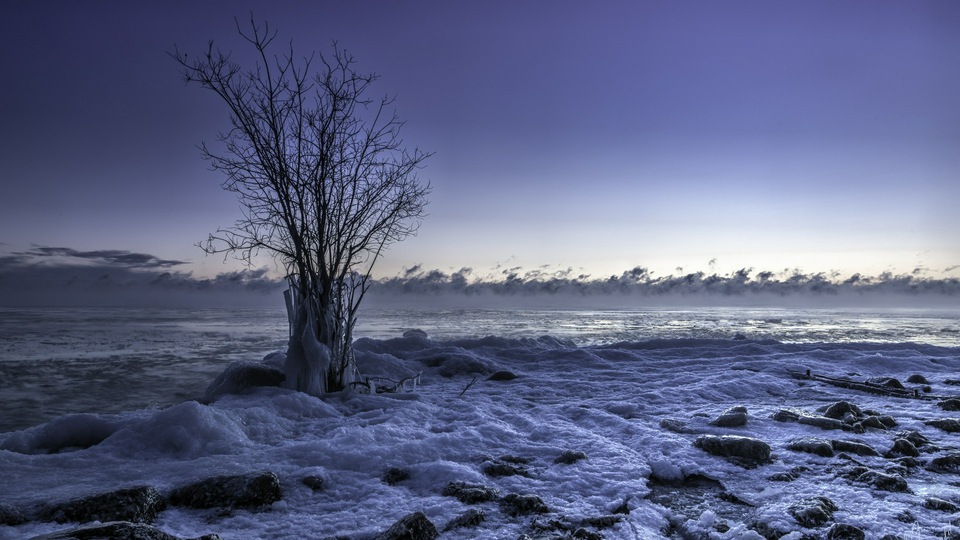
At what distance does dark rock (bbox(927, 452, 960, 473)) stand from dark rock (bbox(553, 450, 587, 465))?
299 centimetres

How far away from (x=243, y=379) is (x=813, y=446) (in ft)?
23.4

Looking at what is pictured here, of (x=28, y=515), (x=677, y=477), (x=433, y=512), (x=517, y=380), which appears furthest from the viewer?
(x=517, y=380)

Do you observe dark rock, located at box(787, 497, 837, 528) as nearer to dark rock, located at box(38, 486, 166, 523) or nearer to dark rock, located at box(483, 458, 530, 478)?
dark rock, located at box(483, 458, 530, 478)

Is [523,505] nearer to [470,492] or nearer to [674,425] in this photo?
[470,492]

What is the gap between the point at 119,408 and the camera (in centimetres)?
768

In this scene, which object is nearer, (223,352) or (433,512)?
(433,512)

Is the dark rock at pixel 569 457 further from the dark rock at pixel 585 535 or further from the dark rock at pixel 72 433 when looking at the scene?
the dark rock at pixel 72 433

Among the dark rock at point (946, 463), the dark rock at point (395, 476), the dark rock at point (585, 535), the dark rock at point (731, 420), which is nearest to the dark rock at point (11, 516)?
the dark rock at point (395, 476)

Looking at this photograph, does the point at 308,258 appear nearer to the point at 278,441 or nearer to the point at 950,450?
the point at 278,441

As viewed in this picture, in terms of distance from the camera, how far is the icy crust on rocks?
3246 mm

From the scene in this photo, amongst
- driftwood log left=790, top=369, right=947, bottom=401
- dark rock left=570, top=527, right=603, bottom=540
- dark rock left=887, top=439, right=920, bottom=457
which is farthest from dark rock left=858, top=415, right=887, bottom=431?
dark rock left=570, top=527, right=603, bottom=540

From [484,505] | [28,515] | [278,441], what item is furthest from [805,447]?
[28,515]

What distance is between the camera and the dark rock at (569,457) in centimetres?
451

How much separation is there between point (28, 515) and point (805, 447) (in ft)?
19.9
